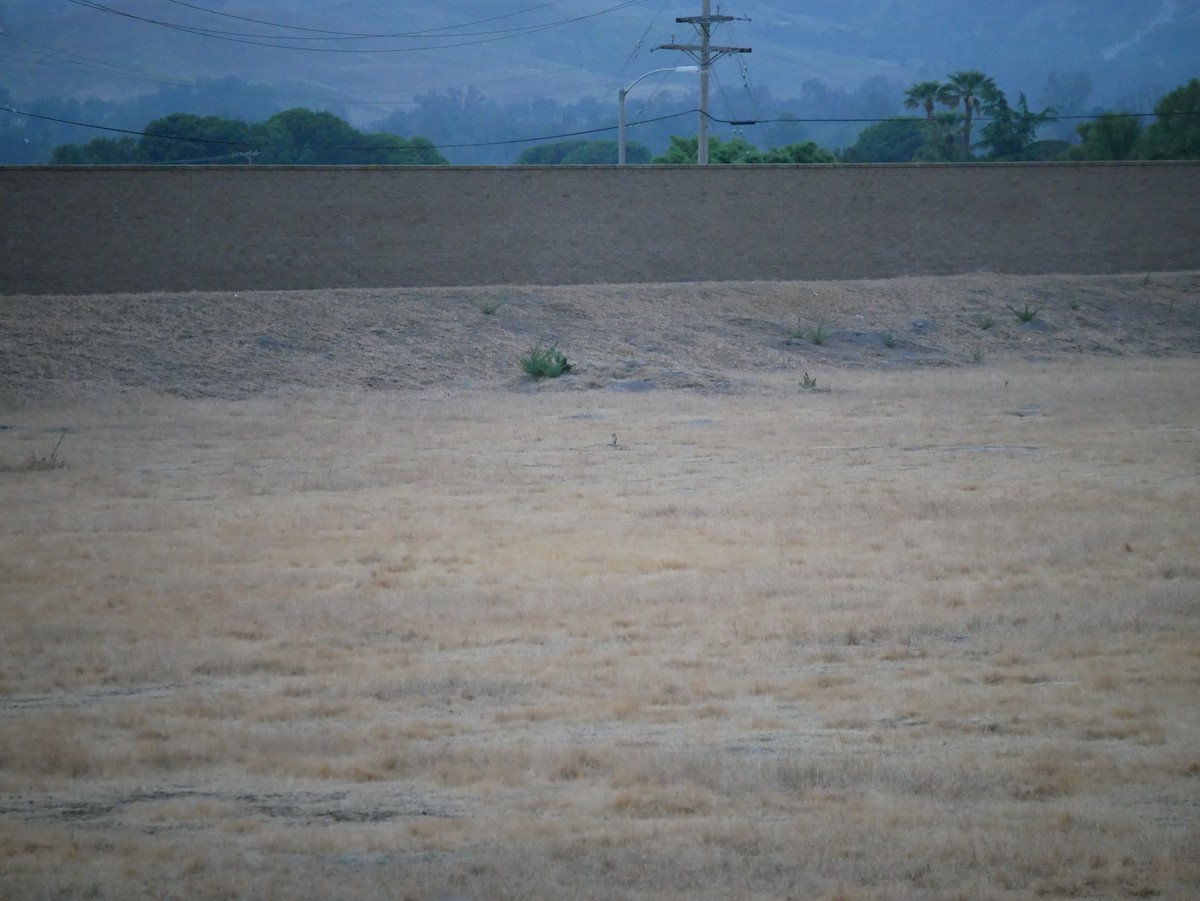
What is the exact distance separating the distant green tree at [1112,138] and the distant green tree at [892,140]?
2226 centimetres

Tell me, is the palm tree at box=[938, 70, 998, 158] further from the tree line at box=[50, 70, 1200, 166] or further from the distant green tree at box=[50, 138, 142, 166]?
the distant green tree at box=[50, 138, 142, 166]

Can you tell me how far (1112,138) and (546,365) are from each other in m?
53.6

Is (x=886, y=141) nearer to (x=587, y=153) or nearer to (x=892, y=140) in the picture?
(x=892, y=140)

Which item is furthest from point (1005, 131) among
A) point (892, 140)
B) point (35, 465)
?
point (35, 465)

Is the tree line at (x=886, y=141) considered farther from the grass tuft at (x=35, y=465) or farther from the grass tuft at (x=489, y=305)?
the grass tuft at (x=35, y=465)

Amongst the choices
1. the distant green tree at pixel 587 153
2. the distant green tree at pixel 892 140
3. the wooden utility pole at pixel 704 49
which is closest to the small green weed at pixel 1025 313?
the wooden utility pole at pixel 704 49

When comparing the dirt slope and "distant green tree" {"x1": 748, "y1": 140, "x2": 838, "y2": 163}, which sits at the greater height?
"distant green tree" {"x1": 748, "y1": 140, "x2": 838, "y2": 163}

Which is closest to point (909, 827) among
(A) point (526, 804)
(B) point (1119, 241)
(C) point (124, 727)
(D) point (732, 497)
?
(A) point (526, 804)

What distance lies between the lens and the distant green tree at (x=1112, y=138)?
69.9 metres

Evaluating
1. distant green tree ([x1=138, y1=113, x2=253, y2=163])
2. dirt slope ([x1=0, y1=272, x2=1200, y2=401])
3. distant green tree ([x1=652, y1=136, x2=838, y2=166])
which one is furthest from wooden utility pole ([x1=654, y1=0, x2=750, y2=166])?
distant green tree ([x1=138, y1=113, x2=253, y2=163])

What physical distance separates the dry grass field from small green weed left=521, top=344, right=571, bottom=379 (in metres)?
4.15

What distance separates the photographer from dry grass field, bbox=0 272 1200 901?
5.70 meters

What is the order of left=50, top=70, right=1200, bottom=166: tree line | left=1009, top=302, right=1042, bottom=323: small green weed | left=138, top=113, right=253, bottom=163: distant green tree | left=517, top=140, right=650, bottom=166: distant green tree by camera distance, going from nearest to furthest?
left=1009, top=302, right=1042, bottom=323: small green weed, left=50, top=70, right=1200, bottom=166: tree line, left=138, top=113, right=253, bottom=163: distant green tree, left=517, top=140, right=650, bottom=166: distant green tree

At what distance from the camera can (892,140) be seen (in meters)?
96.9
